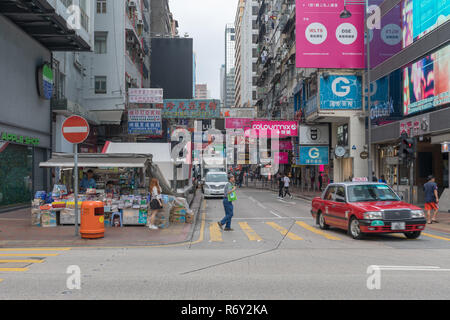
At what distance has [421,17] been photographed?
2370 centimetres

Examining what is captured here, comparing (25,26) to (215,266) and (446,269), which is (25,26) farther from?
(446,269)

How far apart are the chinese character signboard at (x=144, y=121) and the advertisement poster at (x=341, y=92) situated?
1174 centimetres

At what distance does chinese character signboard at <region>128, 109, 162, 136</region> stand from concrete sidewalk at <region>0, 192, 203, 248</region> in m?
16.7

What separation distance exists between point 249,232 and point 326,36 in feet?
69.8

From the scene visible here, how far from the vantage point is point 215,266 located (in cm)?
860

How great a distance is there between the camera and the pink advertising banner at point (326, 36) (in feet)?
103

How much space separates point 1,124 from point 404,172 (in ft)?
70.3

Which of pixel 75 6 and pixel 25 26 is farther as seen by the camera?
pixel 75 6

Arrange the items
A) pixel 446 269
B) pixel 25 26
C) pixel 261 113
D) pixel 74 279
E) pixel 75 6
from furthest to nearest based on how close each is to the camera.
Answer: pixel 261 113 → pixel 75 6 → pixel 25 26 → pixel 446 269 → pixel 74 279

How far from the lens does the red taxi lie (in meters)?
11.9

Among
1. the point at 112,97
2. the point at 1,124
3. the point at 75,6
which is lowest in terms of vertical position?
the point at 1,124
